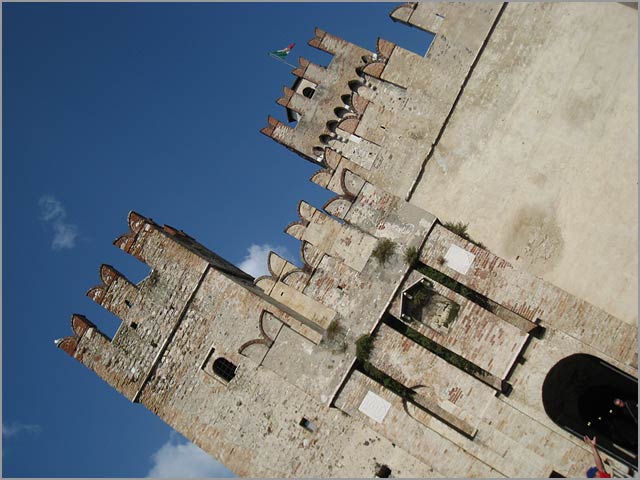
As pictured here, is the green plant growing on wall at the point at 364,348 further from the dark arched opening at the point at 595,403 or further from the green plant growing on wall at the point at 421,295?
the dark arched opening at the point at 595,403

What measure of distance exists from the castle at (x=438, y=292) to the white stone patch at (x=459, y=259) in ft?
0.07

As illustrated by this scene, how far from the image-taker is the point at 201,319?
995 centimetres

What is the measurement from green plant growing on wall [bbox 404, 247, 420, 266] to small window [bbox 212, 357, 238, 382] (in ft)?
11.6

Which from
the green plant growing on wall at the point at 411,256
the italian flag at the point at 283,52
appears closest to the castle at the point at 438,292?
the green plant growing on wall at the point at 411,256

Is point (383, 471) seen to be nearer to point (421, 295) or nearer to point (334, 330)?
point (334, 330)

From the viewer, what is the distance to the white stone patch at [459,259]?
8.65 m

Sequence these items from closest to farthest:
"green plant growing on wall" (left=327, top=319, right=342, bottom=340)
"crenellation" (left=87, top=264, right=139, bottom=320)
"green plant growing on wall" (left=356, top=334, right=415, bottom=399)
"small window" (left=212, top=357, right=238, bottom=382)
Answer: "green plant growing on wall" (left=356, top=334, right=415, bottom=399), "green plant growing on wall" (left=327, top=319, right=342, bottom=340), "small window" (left=212, top=357, right=238, bottom=382), "crenellation" (left=87, top=264, right=139, bottom=320)

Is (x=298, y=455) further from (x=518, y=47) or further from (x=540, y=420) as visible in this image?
(x=518, y=47)

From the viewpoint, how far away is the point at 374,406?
28.5 ft

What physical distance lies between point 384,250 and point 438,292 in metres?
1.10

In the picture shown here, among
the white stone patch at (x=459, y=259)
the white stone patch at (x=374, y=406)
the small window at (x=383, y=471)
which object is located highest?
the white stone patch at (x=459, y=259)

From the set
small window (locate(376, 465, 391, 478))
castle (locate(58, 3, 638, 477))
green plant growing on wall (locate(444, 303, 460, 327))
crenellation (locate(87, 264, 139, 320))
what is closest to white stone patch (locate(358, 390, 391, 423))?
castle (locate(58, 3, 638, 477))

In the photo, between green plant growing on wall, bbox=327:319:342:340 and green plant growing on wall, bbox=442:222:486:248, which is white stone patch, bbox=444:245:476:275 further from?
green plant growing on wall, bbox=327:319:342:340

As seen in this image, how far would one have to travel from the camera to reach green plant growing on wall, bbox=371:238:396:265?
9.10m
